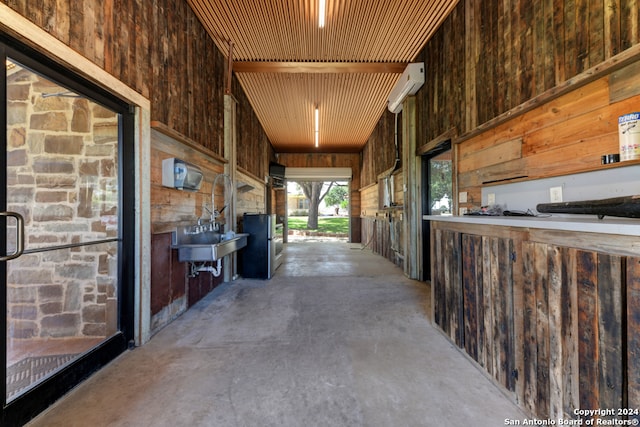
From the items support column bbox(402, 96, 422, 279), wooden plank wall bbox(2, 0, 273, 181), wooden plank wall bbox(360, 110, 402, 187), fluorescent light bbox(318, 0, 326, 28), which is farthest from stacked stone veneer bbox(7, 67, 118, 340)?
wooden plank wall bbox(360, 110, 402, 187)

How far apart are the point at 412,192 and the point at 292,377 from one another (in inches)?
136

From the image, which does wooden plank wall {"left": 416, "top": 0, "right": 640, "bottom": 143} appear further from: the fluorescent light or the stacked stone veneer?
the stacked stone veneer

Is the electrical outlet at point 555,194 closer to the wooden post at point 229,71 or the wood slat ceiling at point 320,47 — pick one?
the wood slat ceiling at point 320,47

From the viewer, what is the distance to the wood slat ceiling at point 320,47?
310 centimetres

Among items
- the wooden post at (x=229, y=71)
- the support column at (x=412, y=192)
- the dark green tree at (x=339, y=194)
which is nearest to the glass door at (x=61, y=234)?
the wooden post at (x=229, y=71)

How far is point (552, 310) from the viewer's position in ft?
4.11

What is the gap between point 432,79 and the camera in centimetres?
370

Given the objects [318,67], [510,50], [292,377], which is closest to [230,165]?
[318,67]

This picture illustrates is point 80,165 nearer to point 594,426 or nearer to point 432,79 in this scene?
point 594,426

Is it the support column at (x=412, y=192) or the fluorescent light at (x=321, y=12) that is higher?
the fluorescent light at (x=321, y=12)

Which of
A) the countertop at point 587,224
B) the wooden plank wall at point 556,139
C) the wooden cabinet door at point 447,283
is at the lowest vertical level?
the wooden cabinet door at point 447,283

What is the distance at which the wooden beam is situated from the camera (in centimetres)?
419

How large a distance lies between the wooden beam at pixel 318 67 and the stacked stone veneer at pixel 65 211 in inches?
108

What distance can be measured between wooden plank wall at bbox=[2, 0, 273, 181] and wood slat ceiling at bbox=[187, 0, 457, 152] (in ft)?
1.53
